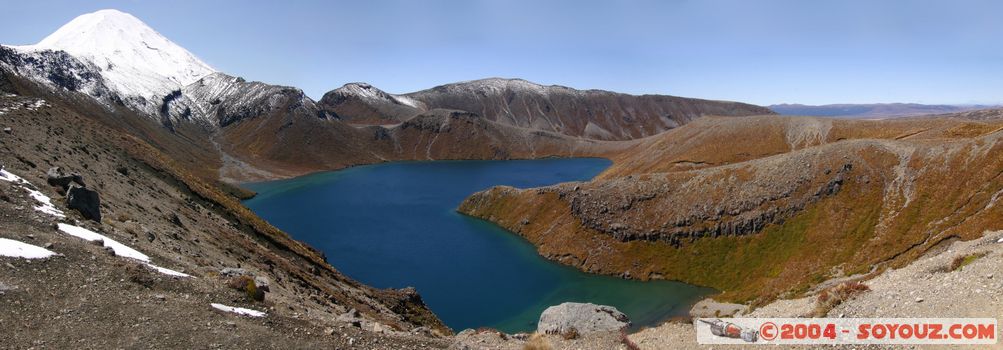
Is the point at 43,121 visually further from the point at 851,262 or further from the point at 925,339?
the point at 851,262

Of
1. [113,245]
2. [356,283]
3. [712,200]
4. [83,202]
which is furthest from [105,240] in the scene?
[712,200]

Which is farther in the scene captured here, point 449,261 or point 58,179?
point 449,261

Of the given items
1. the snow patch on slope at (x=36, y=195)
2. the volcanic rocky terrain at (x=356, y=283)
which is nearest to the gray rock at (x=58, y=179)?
the volcanic rocky terrain at (x=356, y=283)

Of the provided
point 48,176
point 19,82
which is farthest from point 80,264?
point 19,82

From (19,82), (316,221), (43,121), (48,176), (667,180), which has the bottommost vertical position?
(316,221)

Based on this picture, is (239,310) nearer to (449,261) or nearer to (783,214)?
(449,261)

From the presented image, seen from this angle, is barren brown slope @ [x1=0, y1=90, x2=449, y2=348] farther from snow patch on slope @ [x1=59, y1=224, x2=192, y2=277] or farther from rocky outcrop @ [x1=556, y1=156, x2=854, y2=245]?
rocky outcrop @ [x1=556, y1=156, x2=854, y2=245]
